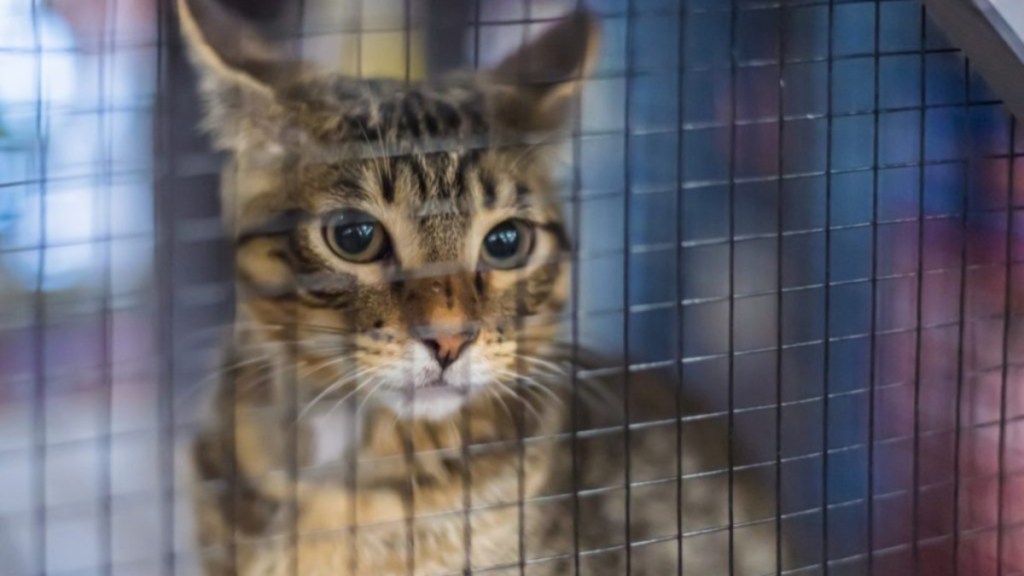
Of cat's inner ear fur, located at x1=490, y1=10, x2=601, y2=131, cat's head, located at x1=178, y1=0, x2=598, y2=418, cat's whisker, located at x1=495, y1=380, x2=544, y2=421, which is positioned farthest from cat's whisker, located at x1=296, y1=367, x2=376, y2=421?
cat's inner ear fur, located at x1=490, y1=10, x2=601, y2=131

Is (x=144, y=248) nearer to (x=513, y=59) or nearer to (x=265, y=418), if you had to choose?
(x=265, y=418)

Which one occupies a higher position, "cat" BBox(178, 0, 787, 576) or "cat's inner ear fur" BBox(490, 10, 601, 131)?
"cat's inner ear fur" BBox(490, 10, 601, 131)

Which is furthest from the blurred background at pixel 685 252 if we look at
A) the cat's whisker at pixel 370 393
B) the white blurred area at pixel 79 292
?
the cat's whisker at pixel 370 393

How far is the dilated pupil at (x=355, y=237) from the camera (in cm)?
92

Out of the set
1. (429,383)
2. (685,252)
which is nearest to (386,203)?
(429,383)

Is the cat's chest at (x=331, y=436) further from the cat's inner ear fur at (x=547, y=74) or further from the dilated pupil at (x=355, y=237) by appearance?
the cat's inner ear fur at (x=547, y=74)

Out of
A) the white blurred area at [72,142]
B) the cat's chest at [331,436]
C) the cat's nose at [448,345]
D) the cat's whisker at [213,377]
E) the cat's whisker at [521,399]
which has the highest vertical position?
the white blurred area at [72,142]

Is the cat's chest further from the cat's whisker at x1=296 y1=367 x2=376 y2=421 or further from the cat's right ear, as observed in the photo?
the cat's right ear

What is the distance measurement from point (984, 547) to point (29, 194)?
0.84 m

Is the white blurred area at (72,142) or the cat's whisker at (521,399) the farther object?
the cat's whisker at (521,399)

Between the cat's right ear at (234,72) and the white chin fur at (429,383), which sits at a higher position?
the cat's right ear at (234,72)

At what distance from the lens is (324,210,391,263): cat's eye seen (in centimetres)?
92

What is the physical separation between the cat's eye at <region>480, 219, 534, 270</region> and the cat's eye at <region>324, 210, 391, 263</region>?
0.27 feet

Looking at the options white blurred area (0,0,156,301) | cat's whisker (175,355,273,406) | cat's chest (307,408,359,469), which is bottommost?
cat's chest (307,408,359,469)
